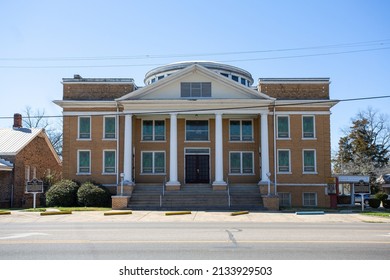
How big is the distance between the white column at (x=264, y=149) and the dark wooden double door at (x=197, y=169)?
4807mm

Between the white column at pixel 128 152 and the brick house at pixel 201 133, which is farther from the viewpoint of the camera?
the brick house at pixel 201 133

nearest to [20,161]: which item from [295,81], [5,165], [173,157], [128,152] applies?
[5,165]

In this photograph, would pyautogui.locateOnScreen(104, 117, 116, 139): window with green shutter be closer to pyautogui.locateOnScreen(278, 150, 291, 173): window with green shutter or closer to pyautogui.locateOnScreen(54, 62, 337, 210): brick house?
pyautogui.locateOnScreen(54, 62, 337, 210): brick house

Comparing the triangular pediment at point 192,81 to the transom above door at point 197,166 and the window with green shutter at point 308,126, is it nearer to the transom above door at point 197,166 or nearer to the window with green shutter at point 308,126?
the window with green shutter at point 308,126

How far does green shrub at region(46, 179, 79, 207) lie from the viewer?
1166 inches

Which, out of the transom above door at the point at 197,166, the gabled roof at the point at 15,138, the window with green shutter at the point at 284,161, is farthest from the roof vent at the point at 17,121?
the window with green shutter at the point at 284,161

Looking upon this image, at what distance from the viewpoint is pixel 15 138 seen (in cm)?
3612

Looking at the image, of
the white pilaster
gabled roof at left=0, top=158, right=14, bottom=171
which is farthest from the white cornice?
the white pilaster

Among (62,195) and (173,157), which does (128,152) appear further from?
(62,195)

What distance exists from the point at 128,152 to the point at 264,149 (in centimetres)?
962

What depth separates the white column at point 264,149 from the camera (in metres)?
31.1

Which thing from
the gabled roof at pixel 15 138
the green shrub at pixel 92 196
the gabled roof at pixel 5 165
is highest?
the gabled roof at pixel 15 138
